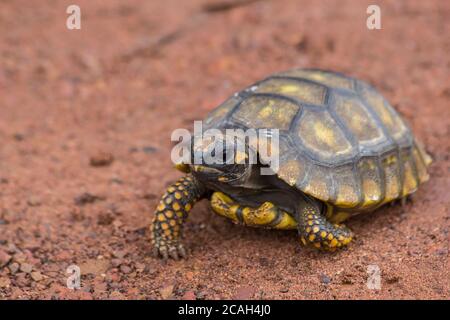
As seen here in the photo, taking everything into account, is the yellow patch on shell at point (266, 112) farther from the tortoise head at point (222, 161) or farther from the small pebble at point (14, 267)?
the small pebble at point (14, 267)

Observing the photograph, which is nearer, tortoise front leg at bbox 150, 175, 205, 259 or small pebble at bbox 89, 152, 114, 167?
tortoise front leg at bbox 150, 175, 205, 259

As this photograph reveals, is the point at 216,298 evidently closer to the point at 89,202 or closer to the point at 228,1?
the point at 89,202

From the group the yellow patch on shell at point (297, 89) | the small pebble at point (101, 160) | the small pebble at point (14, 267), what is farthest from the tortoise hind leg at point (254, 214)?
the small pebble at point (101, 160)

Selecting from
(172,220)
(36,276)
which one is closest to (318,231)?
(172,220)

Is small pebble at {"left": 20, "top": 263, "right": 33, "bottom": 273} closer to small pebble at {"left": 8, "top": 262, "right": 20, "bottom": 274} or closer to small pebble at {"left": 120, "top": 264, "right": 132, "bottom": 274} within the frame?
small pebble at {"left": 8, "top": 262, "right": 20, "bottom": 274}

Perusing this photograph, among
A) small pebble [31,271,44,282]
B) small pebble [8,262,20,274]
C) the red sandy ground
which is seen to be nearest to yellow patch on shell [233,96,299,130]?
the red sandy ground

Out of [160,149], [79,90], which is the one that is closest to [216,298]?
[160,149]
